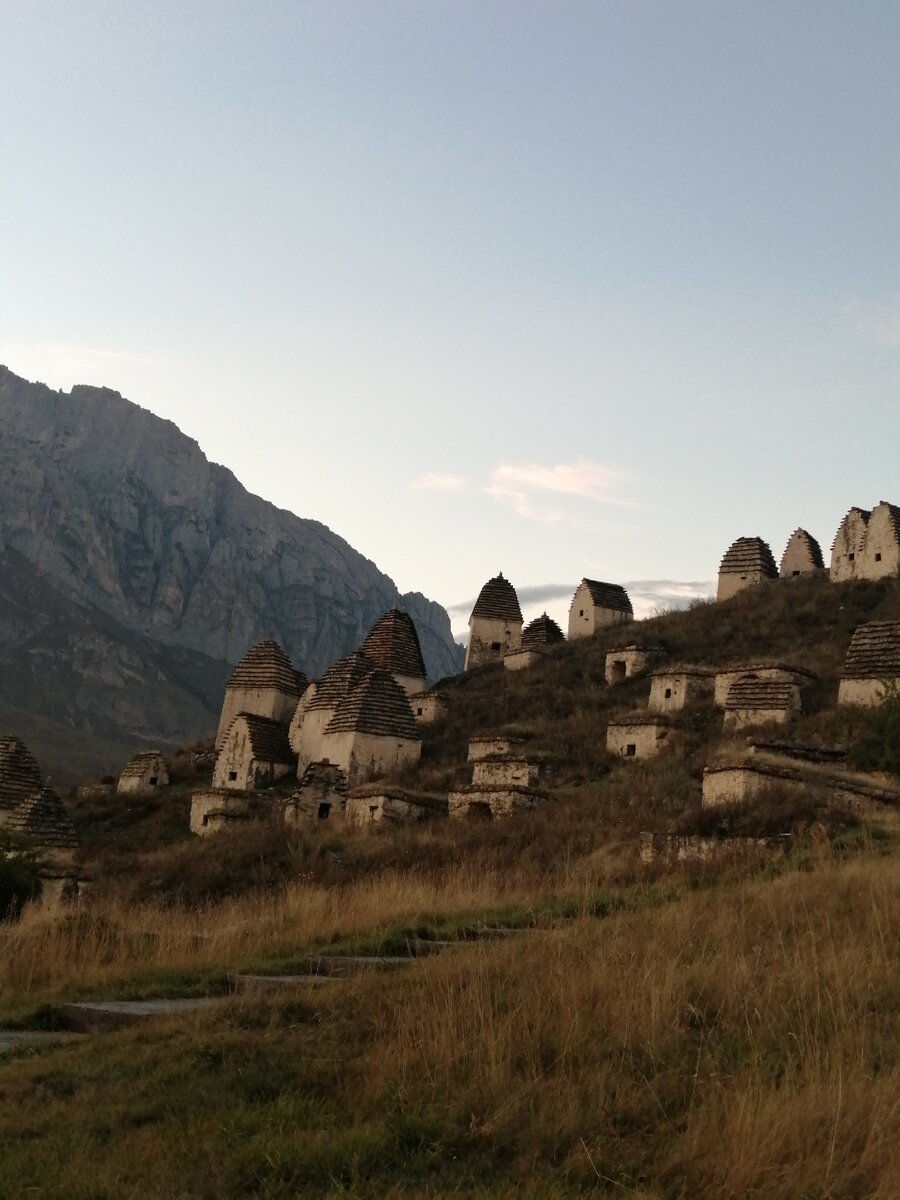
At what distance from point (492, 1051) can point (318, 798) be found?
24.8 m

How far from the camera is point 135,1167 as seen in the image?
15.7 feet

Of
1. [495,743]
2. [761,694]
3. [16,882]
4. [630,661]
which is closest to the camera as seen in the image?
[16,882]

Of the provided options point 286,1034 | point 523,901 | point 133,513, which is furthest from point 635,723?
point 133,513

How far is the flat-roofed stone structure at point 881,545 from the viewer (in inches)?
1693

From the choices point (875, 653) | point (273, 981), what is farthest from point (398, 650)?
point (273, 981)

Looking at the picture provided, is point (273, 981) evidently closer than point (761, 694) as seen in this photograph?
Yes

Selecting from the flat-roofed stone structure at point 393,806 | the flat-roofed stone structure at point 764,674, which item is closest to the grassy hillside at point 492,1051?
the flat-roofed stone structure at point 393,806

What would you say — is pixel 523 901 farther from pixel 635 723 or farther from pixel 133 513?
pixel 133 513

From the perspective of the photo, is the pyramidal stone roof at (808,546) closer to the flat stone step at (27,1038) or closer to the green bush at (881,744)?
the green bush at (881,744)

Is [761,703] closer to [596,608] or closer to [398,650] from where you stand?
[398,650]

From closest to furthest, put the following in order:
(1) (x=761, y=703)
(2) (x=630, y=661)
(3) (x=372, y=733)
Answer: (1) (x=761, y=703) < (3) (x=372, y=733) < (2) (x=630, y=661)

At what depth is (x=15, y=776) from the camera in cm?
3161

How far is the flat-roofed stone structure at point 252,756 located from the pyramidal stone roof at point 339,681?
1.49 meters

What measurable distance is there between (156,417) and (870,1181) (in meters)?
158
